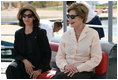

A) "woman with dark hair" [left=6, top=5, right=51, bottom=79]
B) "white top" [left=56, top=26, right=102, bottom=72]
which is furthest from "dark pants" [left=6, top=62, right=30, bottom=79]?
"white top" [left=56, top=26, right=102, bottom=72]

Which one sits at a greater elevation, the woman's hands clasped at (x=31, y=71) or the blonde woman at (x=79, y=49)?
the blonde woman at (x=79, y=49)

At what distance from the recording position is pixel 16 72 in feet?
9.51

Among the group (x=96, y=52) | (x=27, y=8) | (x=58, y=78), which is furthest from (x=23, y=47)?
(x=96, y=52)

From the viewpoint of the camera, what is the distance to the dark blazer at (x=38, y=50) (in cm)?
295

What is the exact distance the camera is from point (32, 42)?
296cm

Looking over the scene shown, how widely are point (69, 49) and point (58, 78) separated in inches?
12.8

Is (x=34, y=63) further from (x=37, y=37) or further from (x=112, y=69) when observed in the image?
(x=112, y=69)

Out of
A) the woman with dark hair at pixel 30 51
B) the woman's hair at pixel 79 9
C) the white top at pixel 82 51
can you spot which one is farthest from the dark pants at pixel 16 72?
the woman's hair at pixel 79 9

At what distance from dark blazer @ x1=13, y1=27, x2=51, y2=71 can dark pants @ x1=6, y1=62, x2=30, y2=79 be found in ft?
0.29

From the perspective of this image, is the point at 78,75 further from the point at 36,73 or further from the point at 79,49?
the point at 36,73

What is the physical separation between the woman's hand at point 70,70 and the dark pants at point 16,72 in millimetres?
490

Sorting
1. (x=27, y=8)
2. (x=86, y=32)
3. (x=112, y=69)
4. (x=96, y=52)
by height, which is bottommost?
(x=112, y=69)

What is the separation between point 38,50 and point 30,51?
0.09 m

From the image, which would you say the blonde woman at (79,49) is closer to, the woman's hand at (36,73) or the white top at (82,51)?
the white top at (82,51)
